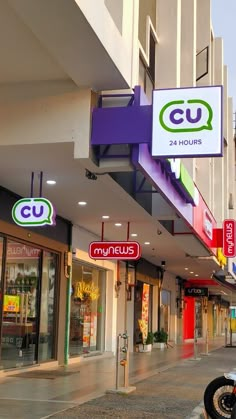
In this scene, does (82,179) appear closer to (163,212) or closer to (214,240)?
(163,212)

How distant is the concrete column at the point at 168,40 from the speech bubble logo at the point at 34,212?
685 cm

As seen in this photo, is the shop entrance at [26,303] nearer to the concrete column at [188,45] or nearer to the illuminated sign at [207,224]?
the illuminated sign at [207,224]

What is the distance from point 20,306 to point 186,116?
25.4ft

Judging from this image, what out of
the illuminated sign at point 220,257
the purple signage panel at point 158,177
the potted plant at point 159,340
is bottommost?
the potted plant at point 159,340

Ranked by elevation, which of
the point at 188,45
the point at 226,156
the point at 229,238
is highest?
the point at 188,45

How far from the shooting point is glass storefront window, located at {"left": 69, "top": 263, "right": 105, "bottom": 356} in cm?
1797

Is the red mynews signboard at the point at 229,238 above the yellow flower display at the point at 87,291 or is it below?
above

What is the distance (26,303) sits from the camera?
14.6 metres

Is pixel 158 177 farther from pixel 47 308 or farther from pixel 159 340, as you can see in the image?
pixel 159 340

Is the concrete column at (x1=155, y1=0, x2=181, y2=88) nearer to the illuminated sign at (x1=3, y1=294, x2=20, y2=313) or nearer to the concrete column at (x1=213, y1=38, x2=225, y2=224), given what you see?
the illuminated sign at (x1=3, y1=294, x2=20, y2=313)

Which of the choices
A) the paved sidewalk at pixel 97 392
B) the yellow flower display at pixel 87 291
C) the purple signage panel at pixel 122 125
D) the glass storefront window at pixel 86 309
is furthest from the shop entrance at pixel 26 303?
the purple signage panel at pixel 122 125

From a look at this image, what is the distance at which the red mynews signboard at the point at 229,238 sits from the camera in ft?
73.0

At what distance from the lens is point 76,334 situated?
18.0 meters

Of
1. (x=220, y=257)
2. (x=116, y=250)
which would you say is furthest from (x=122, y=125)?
(x=220, y=257)
